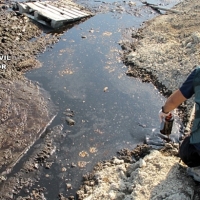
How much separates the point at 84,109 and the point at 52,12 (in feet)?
16.9

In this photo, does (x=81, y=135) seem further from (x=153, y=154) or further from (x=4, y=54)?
(x=4, y=54)

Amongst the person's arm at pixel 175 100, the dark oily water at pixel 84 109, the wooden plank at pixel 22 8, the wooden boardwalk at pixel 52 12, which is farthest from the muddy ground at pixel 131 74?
the person's arm at pixel 175 100

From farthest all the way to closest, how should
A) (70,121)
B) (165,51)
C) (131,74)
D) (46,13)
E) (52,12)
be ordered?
(52,12) < (46,13) < (165,51) < (131,74) < (70,121)

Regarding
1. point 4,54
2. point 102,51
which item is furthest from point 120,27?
point 4,54

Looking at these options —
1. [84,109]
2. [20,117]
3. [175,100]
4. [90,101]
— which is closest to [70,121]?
[84,109]

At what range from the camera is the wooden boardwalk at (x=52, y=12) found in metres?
9.83

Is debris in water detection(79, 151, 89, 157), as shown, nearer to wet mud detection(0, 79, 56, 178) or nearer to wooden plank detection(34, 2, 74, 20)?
wet mud detection(0, 79, 56, 178)

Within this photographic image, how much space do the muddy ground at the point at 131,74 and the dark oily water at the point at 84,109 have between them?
0.49 feet

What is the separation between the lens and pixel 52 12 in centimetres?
1023

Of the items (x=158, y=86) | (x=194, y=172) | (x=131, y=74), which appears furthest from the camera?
(x=131, y=74)

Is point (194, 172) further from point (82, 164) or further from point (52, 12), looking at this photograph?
point (52, 12)

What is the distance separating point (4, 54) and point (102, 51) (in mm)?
2827

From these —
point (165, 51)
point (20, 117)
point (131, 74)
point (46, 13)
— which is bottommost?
point (20, 117)

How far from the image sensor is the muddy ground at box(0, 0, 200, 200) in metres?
4.30
